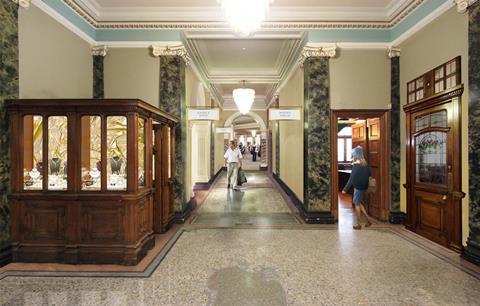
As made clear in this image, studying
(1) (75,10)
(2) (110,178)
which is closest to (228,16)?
(2) (110,178)

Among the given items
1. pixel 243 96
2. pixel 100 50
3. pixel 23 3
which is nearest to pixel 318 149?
pixel 243 96

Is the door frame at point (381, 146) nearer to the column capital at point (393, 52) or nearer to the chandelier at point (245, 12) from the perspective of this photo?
the column capital at point (393, 52)

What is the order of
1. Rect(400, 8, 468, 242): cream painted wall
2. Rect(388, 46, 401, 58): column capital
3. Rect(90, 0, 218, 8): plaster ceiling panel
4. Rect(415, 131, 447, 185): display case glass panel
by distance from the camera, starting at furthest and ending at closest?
Rect(388, 46, 401, 58): column capital, Rect(90, 0, 218, 8): plaster ceiling panel, Rect(415, 131, 447, 185): display case glass panel, Rect(400, 8, 468, 242): cream painted wall

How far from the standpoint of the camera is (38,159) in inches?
158

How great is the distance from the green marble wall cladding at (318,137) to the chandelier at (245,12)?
2.93 meters

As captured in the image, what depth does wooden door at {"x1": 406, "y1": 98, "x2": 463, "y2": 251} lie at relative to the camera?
4.21 meters

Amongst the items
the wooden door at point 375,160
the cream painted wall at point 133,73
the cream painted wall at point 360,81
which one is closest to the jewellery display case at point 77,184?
the cream painted wall at point 133,73

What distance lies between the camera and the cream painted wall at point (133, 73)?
19.5ft

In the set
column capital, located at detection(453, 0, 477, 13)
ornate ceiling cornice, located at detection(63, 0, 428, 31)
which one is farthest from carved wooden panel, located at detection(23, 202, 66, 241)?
column capital, located at detection(453, 0, 477, 13)

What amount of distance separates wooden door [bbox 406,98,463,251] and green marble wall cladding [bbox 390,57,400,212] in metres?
0.44

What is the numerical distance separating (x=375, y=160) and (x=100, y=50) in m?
6.42

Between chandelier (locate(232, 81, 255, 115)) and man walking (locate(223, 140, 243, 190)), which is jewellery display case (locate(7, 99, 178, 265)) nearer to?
chandelier (locate(232, 81, 255, 115))

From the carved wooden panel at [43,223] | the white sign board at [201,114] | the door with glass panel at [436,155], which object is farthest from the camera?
the white sign board at [201,114]

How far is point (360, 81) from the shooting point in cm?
595
